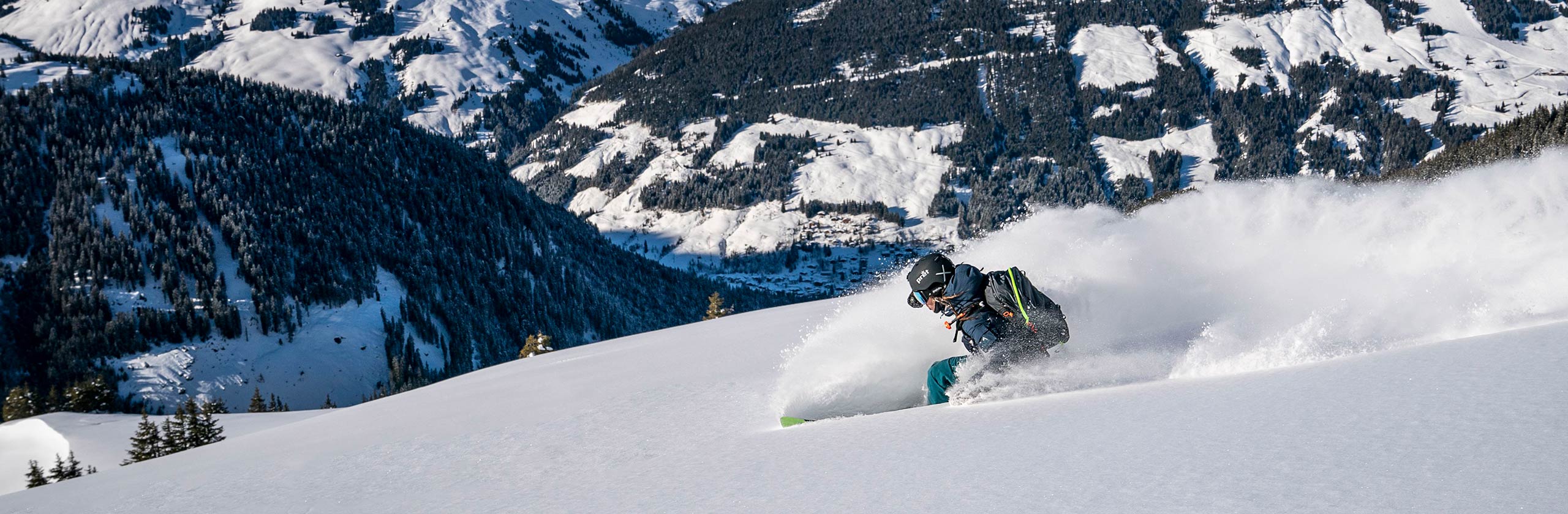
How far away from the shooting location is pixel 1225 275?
10.8m

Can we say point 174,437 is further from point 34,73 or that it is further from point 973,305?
point 34,73

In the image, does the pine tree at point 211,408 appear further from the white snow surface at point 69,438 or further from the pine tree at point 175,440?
the pine tree at point 175,440

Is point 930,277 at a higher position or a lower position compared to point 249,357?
higher

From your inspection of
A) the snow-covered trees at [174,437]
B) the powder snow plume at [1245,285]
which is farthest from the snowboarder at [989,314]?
the snow-covered trees at [174,437]

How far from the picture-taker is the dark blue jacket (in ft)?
30.6

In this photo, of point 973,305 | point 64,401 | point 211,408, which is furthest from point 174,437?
point 64,401

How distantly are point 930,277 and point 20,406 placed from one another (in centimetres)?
7546

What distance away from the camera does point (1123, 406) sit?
23.7ft

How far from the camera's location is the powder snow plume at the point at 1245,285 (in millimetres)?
8797

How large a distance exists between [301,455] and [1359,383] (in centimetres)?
1173

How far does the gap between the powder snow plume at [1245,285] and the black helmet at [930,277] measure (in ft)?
3.68

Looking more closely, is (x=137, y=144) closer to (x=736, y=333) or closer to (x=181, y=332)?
(x=181, y=332)

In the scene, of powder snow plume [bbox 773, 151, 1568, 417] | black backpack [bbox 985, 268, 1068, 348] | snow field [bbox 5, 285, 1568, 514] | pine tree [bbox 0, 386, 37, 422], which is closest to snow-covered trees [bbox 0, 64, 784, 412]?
pine tree [bbox 0, 386, 37, 422]

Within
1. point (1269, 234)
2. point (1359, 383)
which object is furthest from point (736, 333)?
point (1359, 383)
